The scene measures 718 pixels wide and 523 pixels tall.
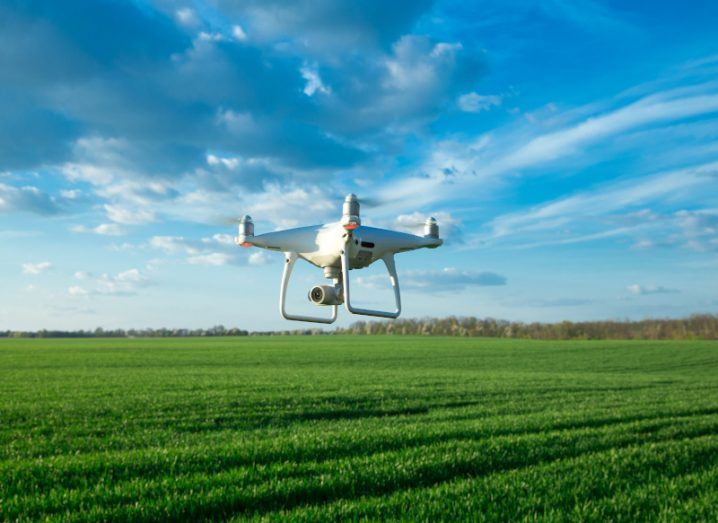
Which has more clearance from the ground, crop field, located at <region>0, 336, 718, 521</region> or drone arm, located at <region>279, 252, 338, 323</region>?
drone arm, located at <region>279, 252, 338, 323</region>

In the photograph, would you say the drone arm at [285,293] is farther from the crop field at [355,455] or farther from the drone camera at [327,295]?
the crop field at [355,455]

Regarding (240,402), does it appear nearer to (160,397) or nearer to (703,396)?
(160,397)

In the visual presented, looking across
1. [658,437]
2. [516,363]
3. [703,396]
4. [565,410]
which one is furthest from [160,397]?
[516,363]

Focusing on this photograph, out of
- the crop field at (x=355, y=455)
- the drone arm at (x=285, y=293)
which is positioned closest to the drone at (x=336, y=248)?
the drone arm at (x=285, y=293)

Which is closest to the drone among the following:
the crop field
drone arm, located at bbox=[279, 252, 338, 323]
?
drone arm, located at bbox=[279, 252, 338, 323]

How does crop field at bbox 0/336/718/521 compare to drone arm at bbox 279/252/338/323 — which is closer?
drone arm at bbox 279/252/338/323

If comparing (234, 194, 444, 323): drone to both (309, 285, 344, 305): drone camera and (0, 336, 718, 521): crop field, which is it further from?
(0, 336, 718, 521): crop field
